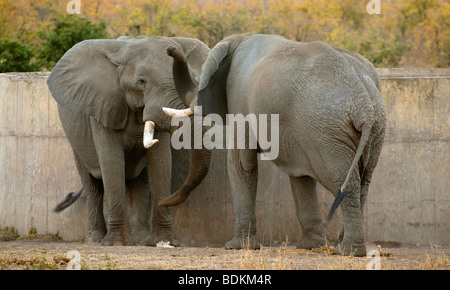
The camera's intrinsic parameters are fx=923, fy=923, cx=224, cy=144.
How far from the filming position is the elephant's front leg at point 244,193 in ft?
29.3

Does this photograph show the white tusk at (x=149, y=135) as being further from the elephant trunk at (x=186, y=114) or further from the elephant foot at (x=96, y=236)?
the elephant foot at (x=96, y=236)

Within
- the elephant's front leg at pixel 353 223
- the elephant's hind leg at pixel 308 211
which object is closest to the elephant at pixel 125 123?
the elephant's hind leg at pixel 308 211

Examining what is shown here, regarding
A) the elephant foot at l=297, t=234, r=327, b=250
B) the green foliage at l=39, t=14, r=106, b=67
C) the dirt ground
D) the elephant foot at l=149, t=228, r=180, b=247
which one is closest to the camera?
the dirt ground

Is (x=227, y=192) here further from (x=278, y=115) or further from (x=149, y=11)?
(x=149, y=11)

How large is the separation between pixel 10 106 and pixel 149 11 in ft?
60.1

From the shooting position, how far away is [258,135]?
8492 millimetres

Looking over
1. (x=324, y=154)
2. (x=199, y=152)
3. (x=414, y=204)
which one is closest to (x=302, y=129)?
(x=324, y=154)

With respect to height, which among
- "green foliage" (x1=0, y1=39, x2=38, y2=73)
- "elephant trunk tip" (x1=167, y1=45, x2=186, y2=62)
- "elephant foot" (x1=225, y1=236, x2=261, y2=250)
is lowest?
"elephant foot" (x1=225, y1=236, x2=261, y2=250)

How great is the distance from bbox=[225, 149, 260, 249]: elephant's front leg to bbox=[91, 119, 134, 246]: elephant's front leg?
1.44 meters

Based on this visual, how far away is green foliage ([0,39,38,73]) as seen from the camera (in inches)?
661

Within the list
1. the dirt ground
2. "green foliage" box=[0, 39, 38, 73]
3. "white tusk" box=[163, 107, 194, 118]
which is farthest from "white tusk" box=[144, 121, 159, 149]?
"green foliage" box=[0, 39, 38, 73]

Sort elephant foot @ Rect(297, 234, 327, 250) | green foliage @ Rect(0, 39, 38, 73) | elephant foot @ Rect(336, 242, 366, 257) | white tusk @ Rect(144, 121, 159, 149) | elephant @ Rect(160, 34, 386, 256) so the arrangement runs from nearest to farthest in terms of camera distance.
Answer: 1. elephant @ Rect(160, 34, 386, 256)
2. elephant foot @ Rect(336, 242, 366, 257)
3. elephant foot @ Rect(297, 234, 327, 250)
4. white tusk @ Rect(144, 121, 159, 149)
5. green foliage @ Rect(0, 39, 38, 73)

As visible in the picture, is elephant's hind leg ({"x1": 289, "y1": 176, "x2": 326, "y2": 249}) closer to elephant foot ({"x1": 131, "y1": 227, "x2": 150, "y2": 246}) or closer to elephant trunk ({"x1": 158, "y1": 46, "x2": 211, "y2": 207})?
elephant trunk ({"x1": 158, "y1": 46, "x2": 211, "y2": 207})

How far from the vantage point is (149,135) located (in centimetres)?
937
